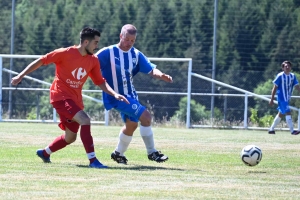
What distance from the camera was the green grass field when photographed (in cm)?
735

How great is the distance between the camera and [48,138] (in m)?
15.7

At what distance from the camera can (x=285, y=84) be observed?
20.9 m

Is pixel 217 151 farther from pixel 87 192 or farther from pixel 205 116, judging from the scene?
pixel 205 116

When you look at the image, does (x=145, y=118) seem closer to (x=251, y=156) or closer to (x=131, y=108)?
(x=131, y=108)

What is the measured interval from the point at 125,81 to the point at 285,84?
11009 mm

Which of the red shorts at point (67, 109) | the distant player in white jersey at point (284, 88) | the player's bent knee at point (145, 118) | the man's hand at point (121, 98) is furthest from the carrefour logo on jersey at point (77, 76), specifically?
the distant player in white jersey at point (284, 88)

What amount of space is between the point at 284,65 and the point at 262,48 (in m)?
8.77

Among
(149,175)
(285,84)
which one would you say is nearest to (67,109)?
(149,175)

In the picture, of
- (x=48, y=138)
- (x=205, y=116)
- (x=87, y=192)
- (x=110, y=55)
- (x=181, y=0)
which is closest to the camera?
(x=87, y=192)

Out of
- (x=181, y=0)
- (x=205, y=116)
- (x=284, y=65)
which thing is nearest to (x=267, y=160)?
(x=284, y=65)

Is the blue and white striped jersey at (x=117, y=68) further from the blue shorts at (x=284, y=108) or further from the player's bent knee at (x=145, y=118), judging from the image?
the blue shorts at (x=284, y=108)

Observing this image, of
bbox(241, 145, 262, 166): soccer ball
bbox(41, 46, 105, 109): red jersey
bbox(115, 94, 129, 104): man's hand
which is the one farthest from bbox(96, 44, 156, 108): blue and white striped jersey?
bbox(241, 145, 262, 166): soccer ball

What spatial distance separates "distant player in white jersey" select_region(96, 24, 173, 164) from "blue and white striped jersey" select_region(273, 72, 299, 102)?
Answer: 1058 centimetres

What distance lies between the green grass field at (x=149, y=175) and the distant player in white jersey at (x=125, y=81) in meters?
0.30
